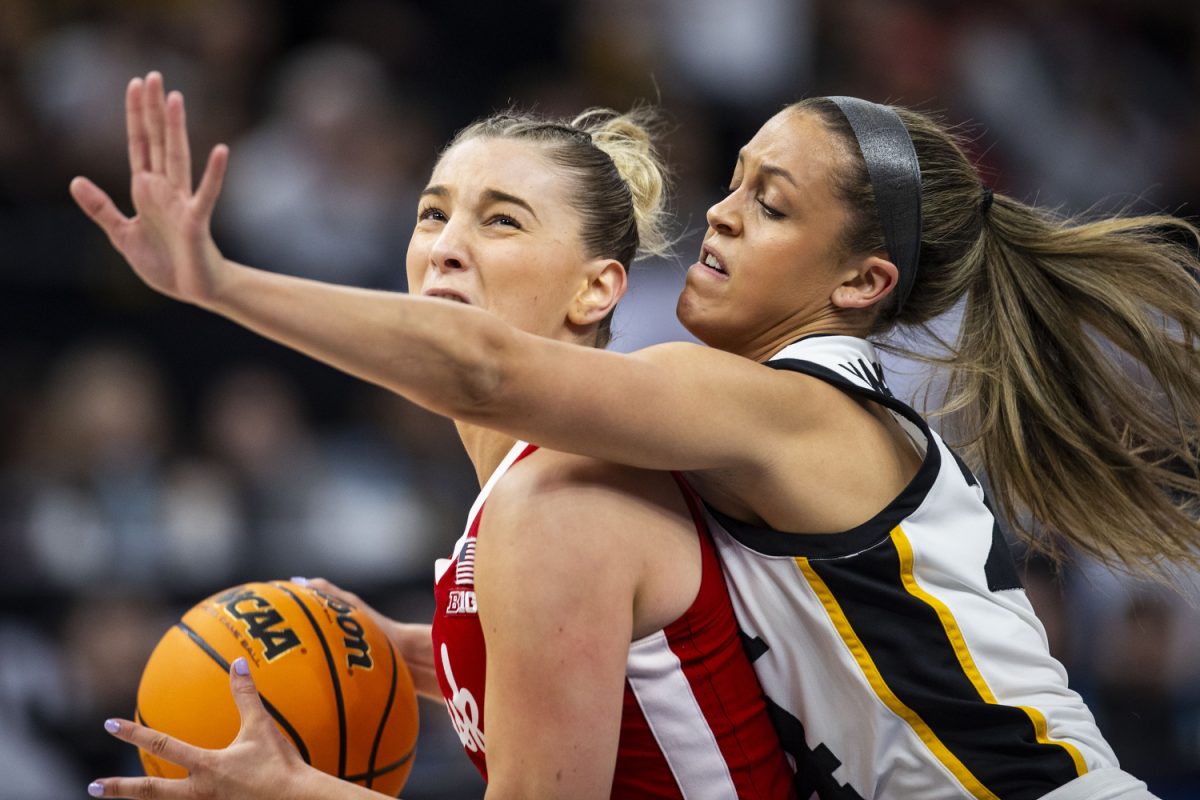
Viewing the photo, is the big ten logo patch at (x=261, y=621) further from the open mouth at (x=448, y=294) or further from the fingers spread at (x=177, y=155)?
the fingers spread at (x=177, y=155)

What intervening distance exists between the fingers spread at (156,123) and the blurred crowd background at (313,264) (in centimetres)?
351

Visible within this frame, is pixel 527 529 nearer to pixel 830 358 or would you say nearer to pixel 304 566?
pixel 830 358

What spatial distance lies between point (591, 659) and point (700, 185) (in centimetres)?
579

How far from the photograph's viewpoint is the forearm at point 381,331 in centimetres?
209

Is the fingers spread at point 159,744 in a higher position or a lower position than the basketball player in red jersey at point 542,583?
lower

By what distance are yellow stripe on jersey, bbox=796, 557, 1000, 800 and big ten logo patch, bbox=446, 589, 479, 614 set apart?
1.91 ft

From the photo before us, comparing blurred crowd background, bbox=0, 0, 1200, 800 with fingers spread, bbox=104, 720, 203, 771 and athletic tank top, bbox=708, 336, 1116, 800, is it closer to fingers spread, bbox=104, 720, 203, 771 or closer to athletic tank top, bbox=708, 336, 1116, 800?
athletic tank top, bbox=708, 336, 1116, 800

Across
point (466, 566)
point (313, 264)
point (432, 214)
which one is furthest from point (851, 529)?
point (313, 264)

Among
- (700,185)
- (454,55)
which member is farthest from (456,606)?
(454,55)

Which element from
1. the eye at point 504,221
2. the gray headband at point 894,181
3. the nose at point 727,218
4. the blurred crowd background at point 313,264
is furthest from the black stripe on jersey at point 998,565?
the blurred crowd background at point 313,264

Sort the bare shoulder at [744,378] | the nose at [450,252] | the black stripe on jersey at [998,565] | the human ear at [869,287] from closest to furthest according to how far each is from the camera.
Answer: the bare shoulder at [744,378], the black stripe on jersey at [998,565], the nose at [450,252], the human ear at [869,287]

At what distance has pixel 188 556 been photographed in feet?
20.0

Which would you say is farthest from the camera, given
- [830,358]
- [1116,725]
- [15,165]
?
[15,165]

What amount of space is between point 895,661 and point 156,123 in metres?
1.56
